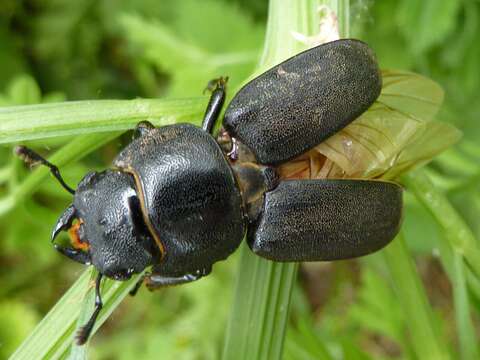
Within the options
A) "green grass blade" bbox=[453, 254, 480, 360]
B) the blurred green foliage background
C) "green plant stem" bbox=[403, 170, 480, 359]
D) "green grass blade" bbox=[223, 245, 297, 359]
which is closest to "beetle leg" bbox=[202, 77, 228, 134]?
"green grass blade" bbox=[223, 245, 297, 359]

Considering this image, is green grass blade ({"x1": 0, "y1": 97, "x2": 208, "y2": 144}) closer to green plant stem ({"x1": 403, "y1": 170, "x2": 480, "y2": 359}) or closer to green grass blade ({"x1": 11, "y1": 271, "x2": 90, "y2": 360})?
green grass blade ({"x1": 11, "y1": 271, "x2": 90, "y2": 360})

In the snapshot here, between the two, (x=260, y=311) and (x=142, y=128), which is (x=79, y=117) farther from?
(x=260, y=311)

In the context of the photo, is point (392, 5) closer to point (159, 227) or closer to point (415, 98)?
point (415, 98)

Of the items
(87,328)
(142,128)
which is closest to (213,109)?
(142,128)

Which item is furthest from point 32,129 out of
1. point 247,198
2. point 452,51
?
point 452,51

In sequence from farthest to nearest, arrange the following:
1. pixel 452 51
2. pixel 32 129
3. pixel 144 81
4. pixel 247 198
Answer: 1. pixel 144 81
2. pixel 452 51
3. pixel 247 198
4. pixel 32 129

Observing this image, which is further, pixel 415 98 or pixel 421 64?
pixel 421 64
